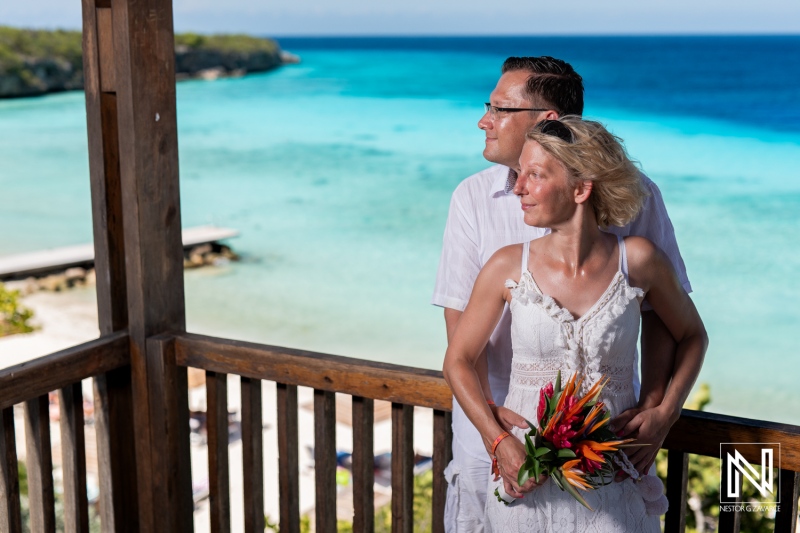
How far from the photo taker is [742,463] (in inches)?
73.4

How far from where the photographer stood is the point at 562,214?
162cm

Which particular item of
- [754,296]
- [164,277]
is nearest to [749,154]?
[754,296]

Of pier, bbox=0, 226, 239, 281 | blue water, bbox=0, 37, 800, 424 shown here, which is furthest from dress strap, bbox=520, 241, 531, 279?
pier, bbox=0, 226, 239, 281

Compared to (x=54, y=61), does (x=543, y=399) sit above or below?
below

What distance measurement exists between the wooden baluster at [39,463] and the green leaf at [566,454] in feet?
4.40

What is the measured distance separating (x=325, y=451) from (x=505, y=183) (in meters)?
0.89

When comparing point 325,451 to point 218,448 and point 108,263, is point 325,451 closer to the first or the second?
point 218,448

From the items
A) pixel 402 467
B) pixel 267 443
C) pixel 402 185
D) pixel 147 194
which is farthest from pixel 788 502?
pixel 402 185

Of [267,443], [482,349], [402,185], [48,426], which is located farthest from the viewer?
[402,185]

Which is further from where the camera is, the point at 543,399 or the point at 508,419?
the point at 508,419

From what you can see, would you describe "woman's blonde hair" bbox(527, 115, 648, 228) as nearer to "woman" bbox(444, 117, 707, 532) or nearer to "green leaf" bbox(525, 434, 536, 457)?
"woman" bbox(444, 117, 707, 532)

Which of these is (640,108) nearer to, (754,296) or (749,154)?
(749,154)

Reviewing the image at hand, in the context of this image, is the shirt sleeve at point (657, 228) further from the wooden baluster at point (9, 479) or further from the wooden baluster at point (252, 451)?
the wooden baluster at point (9, 479)

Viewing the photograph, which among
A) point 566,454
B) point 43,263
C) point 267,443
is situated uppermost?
point 566,454
